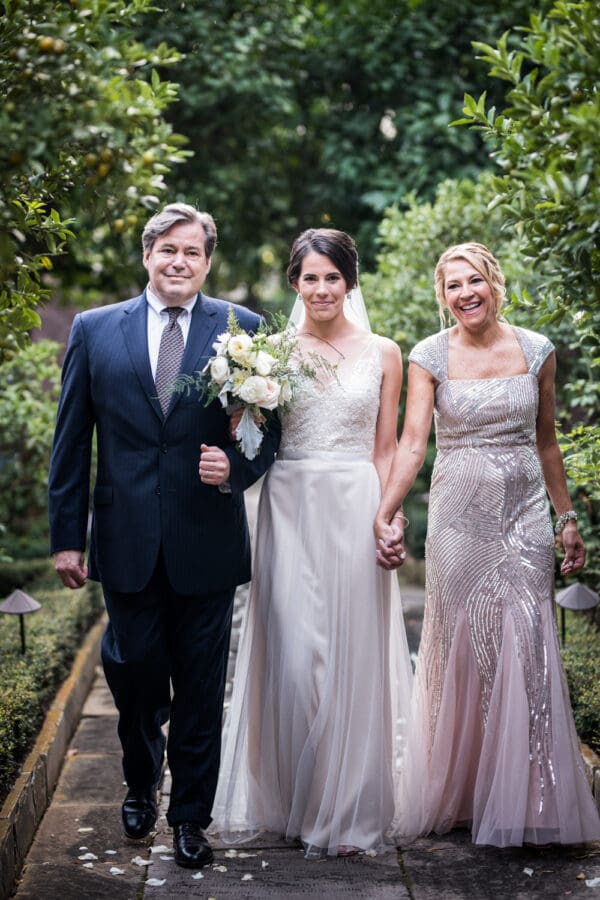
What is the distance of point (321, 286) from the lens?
4.43 m

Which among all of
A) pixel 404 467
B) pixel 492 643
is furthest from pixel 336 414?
pixel 492 643

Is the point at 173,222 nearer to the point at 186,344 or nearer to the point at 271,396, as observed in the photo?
the point at 186,344

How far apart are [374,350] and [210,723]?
163cm

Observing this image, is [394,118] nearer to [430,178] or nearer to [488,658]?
[430,178]

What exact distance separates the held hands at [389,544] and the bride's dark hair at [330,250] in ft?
3.29

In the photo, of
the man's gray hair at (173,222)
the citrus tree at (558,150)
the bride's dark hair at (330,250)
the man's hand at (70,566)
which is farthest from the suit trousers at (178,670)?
the citrus tree at (558,150)

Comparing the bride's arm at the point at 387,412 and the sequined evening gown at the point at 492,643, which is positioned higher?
the bride's arm at the point at 387,412

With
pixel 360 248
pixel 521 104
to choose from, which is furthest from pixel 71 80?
pixel 360 248

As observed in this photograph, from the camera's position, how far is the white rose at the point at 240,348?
13.3 feet

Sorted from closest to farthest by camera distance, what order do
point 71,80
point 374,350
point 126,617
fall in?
point 71,80, point 126,617, point 374,350

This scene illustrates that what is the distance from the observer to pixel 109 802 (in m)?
4.97

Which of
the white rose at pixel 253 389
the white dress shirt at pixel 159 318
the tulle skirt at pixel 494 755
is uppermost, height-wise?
the white dress shirt at pixel 159 318

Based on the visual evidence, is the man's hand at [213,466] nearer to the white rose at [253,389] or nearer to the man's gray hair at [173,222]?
the white rose at [253,389]

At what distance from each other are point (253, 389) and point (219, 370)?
142 mm
